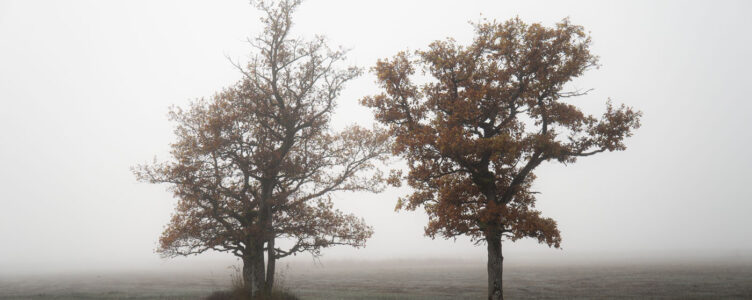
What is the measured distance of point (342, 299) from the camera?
2919 cm

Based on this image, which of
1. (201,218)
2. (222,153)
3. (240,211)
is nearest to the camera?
(222,153)

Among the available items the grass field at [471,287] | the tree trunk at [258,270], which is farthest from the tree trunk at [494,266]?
the grass field at [471,287]

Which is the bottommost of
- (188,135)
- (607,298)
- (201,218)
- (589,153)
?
(607,298)

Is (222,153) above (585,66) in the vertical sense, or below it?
below

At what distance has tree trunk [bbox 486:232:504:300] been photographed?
17656 millimetres

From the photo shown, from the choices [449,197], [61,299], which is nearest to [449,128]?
[449,197]

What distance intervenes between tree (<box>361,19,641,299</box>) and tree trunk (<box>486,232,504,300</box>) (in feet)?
0.14

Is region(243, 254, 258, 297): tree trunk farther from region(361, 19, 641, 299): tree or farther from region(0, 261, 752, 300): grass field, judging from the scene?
region(361, 19, 641, 299): tree

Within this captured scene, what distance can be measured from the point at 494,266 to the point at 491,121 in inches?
253

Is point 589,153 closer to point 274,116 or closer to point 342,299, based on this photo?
point 274,116

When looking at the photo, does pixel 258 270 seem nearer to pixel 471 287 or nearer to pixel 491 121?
pixel 491 121

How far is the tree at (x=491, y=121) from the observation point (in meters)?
17.8

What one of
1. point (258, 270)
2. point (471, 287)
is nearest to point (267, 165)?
point (258, 270)

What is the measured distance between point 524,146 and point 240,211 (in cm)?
1693
